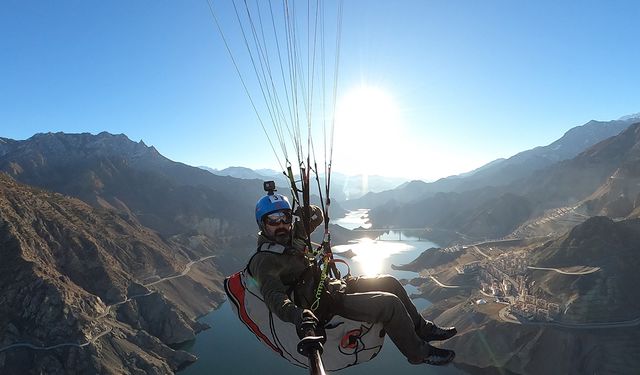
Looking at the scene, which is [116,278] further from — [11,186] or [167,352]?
[11,186]

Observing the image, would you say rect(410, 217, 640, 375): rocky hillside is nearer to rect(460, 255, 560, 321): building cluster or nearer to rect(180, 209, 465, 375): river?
rect(460, 255, 560, 321): building cluster

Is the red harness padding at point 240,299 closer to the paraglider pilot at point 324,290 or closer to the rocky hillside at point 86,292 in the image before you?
the paraglider pilot at point 324,290

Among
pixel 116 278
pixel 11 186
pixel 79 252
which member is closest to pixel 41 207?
pixel 11 186

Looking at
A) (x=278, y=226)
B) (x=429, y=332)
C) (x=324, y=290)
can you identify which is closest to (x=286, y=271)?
(x=324, y=290)

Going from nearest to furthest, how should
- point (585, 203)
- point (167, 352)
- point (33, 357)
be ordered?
point (33, 357)
point (167, 352)
point (585, 203)

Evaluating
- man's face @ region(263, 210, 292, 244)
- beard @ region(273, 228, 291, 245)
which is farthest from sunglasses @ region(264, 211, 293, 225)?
beard @ region(273, 228, 291, 245)

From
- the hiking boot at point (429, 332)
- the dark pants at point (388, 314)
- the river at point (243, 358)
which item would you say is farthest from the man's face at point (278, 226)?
the river at point (243, 358)

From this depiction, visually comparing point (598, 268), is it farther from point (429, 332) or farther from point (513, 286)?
point (429, 332)
